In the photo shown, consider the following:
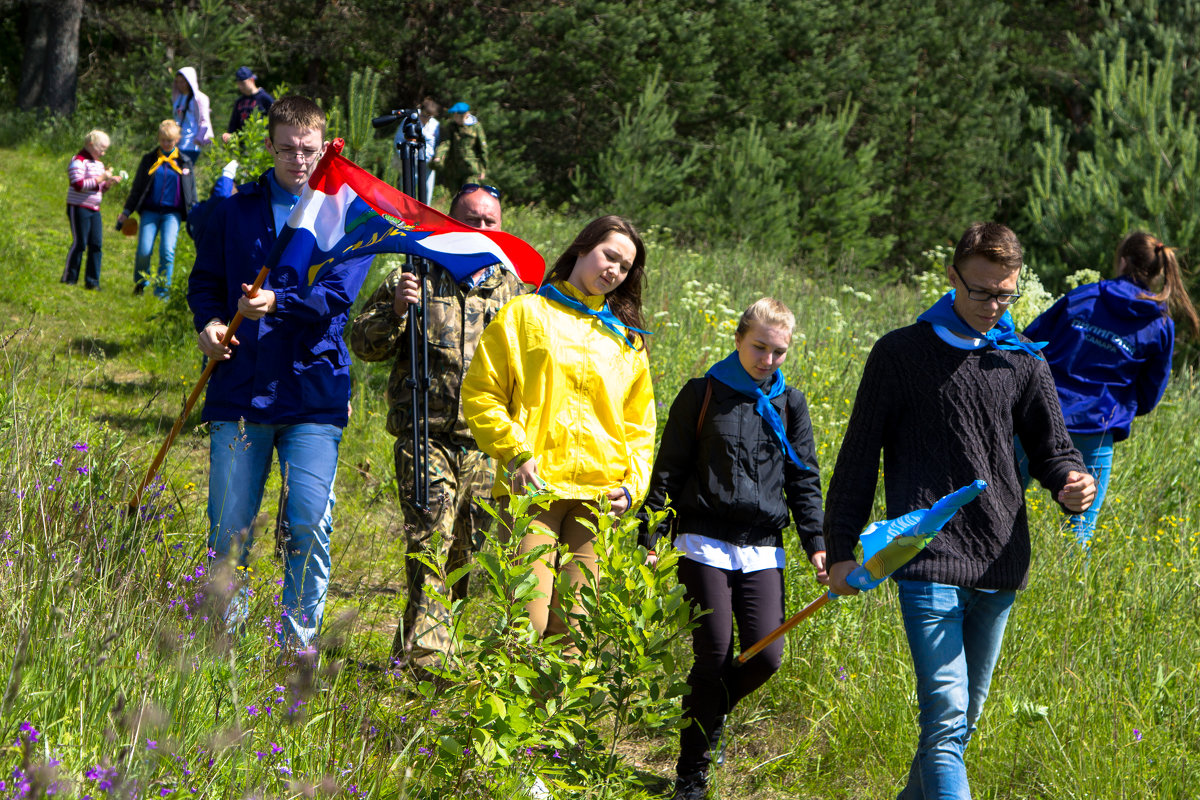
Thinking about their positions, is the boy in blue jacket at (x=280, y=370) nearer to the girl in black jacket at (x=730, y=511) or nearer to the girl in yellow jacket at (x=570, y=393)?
the girl in yellow jacket at (x=570, y=393)


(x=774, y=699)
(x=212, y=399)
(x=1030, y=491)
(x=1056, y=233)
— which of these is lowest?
(x=774, y=699)

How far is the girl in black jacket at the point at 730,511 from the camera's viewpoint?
377 cm

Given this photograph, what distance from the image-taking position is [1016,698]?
4172mm

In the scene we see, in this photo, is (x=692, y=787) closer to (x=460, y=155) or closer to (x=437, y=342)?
(x=437, y=342)

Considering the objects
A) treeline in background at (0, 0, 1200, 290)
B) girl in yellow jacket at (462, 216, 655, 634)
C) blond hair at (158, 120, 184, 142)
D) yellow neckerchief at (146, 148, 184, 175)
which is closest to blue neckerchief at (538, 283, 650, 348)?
girl in yellow jacket at (462, 216, 655, 634)

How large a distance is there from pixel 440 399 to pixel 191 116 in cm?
943

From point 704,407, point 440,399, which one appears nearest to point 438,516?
point 440,399

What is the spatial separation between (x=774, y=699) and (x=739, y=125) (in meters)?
19.9

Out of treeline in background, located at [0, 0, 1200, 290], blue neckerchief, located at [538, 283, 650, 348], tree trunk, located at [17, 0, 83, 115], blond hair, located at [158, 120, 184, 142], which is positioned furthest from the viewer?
tree trunk, located at [17, 0, 83, 115]

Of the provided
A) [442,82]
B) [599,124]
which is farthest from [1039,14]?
[442,82]

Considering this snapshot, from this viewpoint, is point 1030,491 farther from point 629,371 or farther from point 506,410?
point 506,410

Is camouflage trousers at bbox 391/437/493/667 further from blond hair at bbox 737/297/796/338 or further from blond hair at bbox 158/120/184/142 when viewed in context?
blond hair at bbox 158/120/184/142

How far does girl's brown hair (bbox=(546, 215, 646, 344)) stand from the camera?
3859 millimetres

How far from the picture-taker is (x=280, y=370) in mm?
3686
